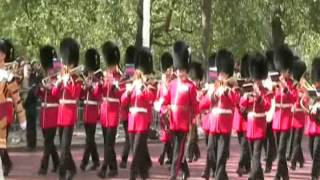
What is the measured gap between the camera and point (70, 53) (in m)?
12.8

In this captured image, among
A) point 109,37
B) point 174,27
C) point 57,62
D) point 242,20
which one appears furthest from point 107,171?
point 174,27

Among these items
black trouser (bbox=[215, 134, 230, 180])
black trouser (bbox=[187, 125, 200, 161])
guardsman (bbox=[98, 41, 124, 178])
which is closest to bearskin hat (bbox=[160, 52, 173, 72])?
black trouser (bbox=[187, 125, 200, 161])

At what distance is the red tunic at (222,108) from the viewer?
12250 millimetres

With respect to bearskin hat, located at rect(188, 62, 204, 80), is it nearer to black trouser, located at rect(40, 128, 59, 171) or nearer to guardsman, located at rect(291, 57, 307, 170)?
guardsman, located at rect(291, 57, 307, 170)

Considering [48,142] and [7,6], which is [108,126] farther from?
[7,6]

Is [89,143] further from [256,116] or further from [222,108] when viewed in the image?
[256,116]

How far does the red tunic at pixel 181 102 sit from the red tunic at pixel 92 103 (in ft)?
6.48

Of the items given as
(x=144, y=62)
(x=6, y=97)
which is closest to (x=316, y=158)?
(x=144, y=62)

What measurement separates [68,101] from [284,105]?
3.70 meters

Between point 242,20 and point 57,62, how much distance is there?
37.3ft

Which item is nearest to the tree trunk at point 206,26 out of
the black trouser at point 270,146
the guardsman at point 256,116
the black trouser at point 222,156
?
the black trouser at point 270,146

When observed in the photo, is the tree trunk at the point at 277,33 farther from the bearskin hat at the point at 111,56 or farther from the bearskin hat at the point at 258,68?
the bearskin hat at the point at 258,68

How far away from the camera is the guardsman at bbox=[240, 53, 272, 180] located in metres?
12.6

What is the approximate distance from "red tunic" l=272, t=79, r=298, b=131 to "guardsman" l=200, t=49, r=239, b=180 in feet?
5.18
